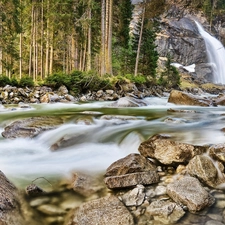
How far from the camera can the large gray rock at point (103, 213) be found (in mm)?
3045

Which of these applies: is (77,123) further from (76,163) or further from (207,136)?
(207,136)

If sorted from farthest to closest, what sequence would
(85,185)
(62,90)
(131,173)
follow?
(62,90), (85,185), (131,173)

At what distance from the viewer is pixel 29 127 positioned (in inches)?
263

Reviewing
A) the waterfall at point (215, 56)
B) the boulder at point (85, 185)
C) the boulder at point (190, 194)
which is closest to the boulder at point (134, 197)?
the boulder at point (190, 194)

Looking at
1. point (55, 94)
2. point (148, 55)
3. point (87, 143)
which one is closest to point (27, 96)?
point (55, 94)

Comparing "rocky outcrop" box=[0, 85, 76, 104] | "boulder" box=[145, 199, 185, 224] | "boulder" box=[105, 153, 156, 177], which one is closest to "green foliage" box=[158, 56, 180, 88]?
"rocky outcrop" box=[0, 85, 76, 104]

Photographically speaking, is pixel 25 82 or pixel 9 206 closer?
pixel 9 206

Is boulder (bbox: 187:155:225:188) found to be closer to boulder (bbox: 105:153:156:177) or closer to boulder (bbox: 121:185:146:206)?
boulder (bbox: 105:153:156:177)

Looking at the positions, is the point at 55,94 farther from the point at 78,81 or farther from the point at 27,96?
the point at 78,81

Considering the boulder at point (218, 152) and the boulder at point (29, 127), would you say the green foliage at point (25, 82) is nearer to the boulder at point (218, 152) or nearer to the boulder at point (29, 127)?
the boulder at point (29, 127)

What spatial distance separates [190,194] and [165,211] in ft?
1.41

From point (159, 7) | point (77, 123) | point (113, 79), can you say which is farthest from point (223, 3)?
point (77, 123)

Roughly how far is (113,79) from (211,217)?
14.2 m

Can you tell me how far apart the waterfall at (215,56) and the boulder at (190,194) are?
42.2 m
